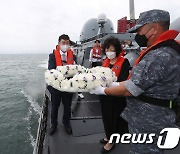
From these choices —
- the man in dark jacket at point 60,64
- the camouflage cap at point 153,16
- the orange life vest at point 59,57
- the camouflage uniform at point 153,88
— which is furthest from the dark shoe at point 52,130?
the camouflage cap at point 153,16

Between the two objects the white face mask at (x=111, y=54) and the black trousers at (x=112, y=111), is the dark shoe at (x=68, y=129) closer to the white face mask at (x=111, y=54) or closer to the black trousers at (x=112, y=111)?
the black trousers at (x=112, y=111)

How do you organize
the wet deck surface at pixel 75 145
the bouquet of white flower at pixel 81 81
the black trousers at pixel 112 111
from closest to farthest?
the bouquet of white flower at pixel 81 81 → the black trousers at pixel 112 111 → the wet deck surface at pixel 75 145

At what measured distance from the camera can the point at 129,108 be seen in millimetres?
1843

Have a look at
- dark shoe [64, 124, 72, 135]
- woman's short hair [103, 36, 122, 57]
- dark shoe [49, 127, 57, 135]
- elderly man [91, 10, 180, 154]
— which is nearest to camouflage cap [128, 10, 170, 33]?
elderly man [91, 10, 180, 154]

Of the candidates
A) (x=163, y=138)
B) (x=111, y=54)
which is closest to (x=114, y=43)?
(x=111, y=54)

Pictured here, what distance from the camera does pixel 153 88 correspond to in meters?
1.58

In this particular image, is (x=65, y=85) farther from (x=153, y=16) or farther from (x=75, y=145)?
(x=75, y=145)

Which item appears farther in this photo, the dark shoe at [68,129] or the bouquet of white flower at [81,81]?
the dark shoe at [68,129]

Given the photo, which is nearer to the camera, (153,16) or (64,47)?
(153,16)

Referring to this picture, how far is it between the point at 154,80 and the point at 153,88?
0.36 ft

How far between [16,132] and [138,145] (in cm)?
805

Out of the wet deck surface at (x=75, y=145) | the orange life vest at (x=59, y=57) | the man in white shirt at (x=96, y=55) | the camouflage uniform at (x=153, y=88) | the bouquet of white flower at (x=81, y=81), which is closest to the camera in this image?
the camouflage uniform at (x=153, y=88)

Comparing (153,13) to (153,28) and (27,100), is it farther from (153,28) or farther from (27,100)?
(27,100)

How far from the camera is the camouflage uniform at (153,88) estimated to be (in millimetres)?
1481
